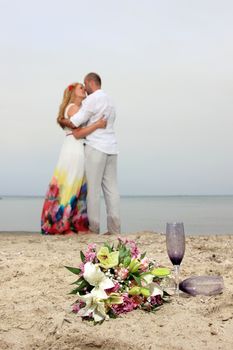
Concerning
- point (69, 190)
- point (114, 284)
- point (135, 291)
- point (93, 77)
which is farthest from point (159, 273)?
point (93, 77)

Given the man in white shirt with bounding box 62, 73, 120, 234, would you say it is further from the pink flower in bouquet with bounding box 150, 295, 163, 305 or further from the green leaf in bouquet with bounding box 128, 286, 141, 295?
the green leaf in bouquet with bounding box 128, 286, 141, 295

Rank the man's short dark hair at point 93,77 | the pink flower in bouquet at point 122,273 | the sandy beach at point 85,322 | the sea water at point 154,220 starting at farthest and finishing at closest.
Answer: the sea water at point 154,220, the man's short dark hair at point 93,77, the pink flower in bouquet at point 122,273, the sandy beach at point 85,322

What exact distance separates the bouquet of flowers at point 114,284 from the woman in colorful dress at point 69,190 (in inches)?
153

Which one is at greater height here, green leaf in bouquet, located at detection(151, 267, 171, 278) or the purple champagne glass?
the purple champagne glass

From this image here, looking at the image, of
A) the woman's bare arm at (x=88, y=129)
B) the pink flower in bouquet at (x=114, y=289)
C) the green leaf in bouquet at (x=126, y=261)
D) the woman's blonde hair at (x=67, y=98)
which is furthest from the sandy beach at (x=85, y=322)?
the woman's blonde hair at (x=67, y=98)

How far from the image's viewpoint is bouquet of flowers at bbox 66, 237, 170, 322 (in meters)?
3.64

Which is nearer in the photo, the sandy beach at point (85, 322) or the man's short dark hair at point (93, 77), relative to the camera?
the sandy beach at point (85, 322)

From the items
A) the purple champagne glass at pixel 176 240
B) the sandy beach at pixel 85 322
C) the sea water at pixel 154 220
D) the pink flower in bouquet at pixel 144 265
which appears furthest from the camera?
the sea water at pixel 154 220

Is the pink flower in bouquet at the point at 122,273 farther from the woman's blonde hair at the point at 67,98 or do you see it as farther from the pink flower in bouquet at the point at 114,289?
the woman's blonde hair at the point at 67,98

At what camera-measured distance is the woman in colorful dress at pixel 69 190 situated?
25.6 ft

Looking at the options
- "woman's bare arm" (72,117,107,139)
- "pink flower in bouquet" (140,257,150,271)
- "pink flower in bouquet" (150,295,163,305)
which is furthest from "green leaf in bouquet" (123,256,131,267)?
"woman's bare arm" (72,117,107,139)

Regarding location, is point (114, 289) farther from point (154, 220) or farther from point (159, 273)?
point (154, 220)

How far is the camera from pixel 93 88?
800 cm

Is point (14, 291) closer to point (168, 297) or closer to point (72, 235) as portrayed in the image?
point (168, 297)
